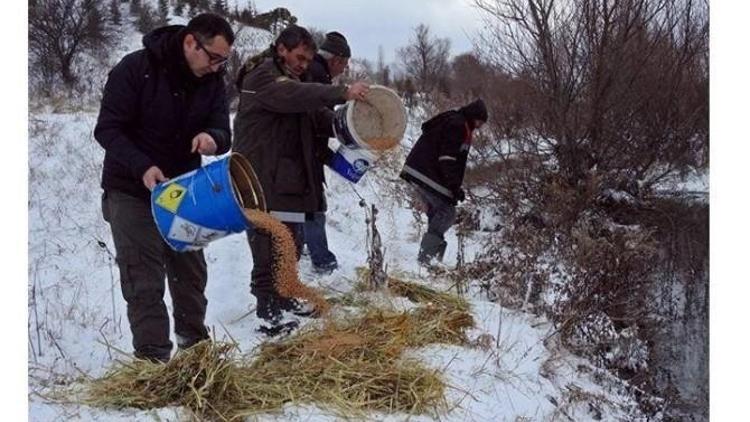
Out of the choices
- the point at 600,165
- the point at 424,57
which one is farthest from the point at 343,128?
the point at 600,165

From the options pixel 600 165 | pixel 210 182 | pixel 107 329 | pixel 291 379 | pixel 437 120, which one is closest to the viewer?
pixel 210 182

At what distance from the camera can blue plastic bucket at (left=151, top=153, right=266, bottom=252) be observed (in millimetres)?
1646

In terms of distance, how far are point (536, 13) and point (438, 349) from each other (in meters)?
2.94

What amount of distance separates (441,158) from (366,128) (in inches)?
44.3

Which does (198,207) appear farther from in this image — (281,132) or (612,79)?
(612,79)

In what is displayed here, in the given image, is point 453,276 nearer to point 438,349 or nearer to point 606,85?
point 438,349

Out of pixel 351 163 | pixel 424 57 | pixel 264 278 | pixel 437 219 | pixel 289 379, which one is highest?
pixel 424 57

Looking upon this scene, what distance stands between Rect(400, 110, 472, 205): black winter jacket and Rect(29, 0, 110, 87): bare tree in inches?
68.5

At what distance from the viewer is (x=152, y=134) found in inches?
73.5

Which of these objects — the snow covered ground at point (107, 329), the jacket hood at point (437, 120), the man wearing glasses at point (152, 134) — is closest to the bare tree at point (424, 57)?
the jacket hood at point (437, 120)

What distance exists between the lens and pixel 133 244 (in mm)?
1860

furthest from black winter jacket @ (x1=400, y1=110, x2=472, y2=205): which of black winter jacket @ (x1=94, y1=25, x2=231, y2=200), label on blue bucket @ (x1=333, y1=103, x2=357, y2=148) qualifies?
black winter jacket @ (x1=94, y1=25, x2=231, y2=200)

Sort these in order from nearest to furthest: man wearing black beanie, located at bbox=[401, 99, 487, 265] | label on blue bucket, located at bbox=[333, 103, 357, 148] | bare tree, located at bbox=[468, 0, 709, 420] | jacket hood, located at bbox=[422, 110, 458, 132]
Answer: label on blue bucket, located at bbox=[333, 103, 357, 148] → bare tree, located at bbox=[468, 0, 709, 420] → jacket hood, located at bbox=[422, 110, 458, 132] → man wearing black beanie, located at bbox=[401, 99, 487, 265]

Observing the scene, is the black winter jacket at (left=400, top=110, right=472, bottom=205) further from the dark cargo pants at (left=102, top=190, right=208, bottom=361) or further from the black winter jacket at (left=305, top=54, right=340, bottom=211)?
the dark cargo pants at (left=102, top=190, right=208, bottom=361)
